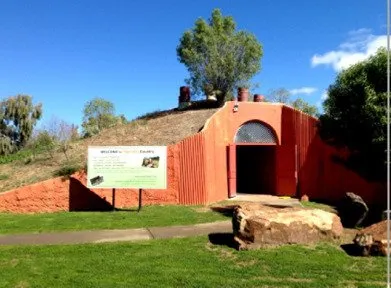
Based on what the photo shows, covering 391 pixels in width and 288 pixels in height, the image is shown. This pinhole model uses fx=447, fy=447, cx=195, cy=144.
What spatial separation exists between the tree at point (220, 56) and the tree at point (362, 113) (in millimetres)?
13023

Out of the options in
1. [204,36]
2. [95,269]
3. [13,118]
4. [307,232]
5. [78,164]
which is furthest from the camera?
[13,118]

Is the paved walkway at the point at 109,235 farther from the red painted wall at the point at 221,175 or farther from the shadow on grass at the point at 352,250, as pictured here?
the red painted wall at the point at 221,175

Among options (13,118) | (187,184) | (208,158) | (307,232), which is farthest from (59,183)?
(13,118)

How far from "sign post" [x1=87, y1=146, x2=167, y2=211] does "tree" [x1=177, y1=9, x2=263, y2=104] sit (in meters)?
12.9

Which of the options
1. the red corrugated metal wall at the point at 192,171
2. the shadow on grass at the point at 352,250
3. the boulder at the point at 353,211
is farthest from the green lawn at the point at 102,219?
the shadow on grass at the point at 352,250

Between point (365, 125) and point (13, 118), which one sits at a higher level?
point (13, 118)

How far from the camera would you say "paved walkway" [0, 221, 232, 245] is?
9.90m

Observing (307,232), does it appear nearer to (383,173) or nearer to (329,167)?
(383,173)

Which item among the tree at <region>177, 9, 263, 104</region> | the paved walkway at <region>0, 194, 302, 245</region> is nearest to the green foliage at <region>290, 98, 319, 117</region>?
the tree at <region>177, 9, 263, 104</region>

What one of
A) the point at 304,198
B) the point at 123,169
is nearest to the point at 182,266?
the point at 123,169

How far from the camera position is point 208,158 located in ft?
58.3

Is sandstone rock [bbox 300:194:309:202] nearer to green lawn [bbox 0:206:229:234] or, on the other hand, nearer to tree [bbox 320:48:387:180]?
tree [bbox 320:48:387:180]

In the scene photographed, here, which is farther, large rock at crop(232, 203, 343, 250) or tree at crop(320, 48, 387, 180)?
tree at crop(320, 48, 387, 180)

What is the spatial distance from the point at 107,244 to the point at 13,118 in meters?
30.2
